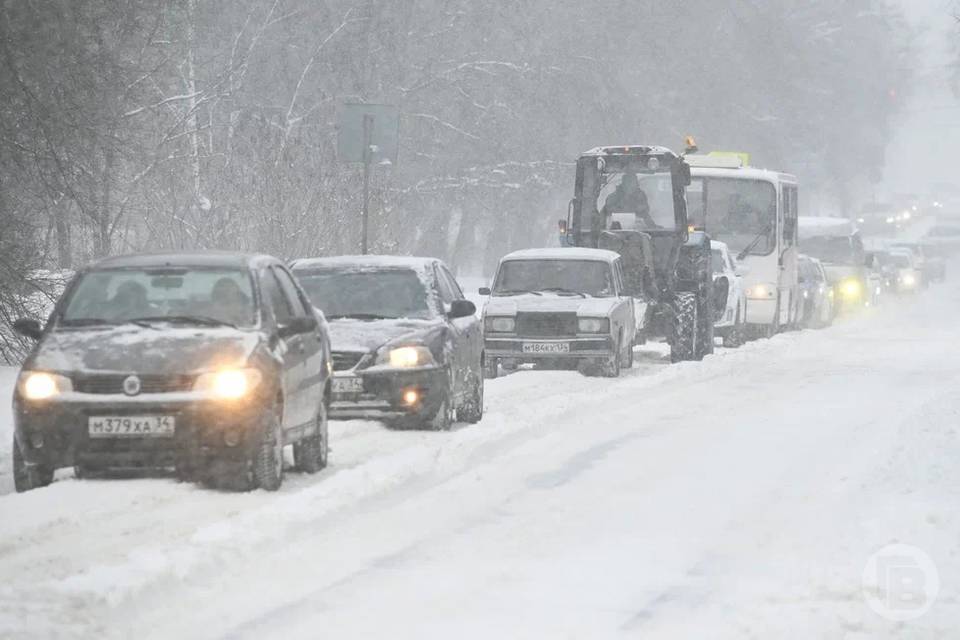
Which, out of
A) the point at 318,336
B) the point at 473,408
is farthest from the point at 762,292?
the point at 318,336

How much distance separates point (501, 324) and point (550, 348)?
690mm

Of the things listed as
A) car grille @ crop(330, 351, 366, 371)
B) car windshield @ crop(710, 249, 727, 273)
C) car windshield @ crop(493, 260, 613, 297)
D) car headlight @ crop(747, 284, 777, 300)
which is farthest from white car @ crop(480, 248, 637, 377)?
car headlight @ crop(747, 284, 777, 300)

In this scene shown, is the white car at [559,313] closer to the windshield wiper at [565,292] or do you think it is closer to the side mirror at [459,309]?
the windshield wiper at [565,292]

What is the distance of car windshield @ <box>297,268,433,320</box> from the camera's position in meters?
17.0

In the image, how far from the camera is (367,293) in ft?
56.7

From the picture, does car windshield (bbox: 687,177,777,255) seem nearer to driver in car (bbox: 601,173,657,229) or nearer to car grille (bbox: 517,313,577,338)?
driver in car (bbox: 601,173,657,229)

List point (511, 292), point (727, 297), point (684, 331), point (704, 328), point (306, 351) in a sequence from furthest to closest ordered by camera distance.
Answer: point (727, 297) < point (704, 328) < point (684, 331) < point (511, 292) < point (306, 351)

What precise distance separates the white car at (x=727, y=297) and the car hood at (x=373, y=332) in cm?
1619

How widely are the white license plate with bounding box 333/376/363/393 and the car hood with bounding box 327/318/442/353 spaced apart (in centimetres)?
24

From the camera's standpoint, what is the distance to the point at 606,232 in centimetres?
2881

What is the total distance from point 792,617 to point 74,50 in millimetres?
13642

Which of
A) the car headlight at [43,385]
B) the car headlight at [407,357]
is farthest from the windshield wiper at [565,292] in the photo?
the car headlight at [43,385]

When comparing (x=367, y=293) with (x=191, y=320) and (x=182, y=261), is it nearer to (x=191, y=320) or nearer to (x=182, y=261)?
(x=182, y=261)

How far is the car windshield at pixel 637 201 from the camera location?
29531 millimetres
